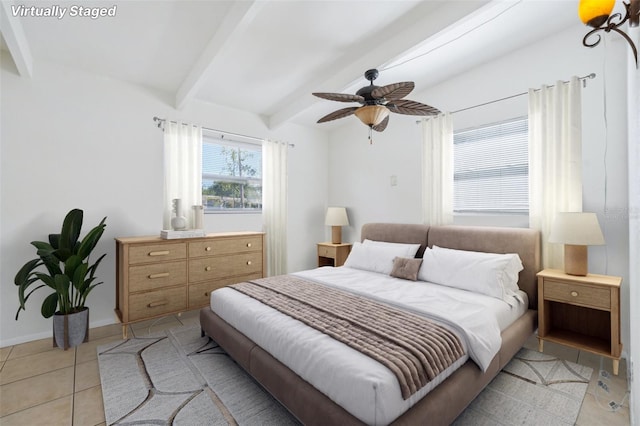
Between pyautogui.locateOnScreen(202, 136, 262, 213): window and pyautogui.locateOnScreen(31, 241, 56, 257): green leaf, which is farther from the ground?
pyautogui.locateOnScreen(202, 136, 262, 213): window

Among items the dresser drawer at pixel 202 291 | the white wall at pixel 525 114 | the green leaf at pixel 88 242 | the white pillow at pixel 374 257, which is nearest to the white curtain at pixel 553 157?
the white wall at pixel 525 114

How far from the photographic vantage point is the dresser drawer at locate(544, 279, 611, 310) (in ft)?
6.81

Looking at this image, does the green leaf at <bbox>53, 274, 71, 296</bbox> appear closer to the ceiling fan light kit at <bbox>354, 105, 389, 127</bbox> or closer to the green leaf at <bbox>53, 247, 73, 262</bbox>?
the green leaf at <bbox>53, 247, 73, 262</bbox>

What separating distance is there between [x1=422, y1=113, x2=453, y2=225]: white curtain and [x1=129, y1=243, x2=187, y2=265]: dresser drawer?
9.56 ft

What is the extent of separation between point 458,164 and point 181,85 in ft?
11.2

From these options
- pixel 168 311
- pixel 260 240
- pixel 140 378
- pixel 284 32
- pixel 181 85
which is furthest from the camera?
pixel 260 240

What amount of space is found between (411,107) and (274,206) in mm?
2551

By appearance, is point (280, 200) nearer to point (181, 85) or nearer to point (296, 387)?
point (181, 85)

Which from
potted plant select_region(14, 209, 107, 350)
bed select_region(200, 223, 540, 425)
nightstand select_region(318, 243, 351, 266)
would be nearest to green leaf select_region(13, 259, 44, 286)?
potted plant select_region(14, 209, 107, 350)

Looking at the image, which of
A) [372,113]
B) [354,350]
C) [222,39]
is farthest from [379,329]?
[222,39]

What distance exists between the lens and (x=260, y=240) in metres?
3.69

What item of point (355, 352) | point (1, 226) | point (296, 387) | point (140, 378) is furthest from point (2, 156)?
point (355, 352)

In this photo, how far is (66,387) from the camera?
198 cm

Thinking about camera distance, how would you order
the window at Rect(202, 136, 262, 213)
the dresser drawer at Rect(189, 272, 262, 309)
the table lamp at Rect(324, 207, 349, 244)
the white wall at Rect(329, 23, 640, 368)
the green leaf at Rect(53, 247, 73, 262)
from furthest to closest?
the table lamp at Rect(324, 207, 349, 244) → the window at Rect(202, 136, 262, 213) → the dresser drawer at Rect(189, 272, 262, 309) → the green leaf at Rect(53, 247, 73, 262) → the white wall at Rect(329, 23, 640, 368)
